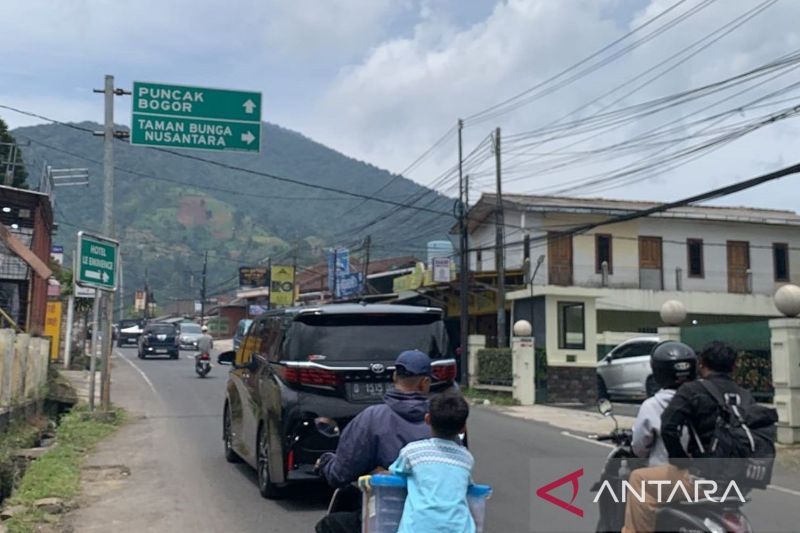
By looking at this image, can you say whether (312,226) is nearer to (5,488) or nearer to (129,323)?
(129,323)

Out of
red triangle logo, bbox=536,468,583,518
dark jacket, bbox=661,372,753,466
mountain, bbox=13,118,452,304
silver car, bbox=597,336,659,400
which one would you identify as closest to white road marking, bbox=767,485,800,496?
red triangle logo, bbox=536,468,583,518

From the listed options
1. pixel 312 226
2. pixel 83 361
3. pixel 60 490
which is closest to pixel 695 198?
pixel 60 490

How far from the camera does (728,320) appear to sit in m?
37.2

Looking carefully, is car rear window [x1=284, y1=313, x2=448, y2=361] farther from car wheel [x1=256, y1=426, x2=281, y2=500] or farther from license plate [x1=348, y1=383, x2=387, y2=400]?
car wheel [x1=256, y1=426, x2=281, y2=500]

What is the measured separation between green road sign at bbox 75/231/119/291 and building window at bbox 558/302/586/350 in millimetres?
13344

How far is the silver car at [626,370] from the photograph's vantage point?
73.4 ft

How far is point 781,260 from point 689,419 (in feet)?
125

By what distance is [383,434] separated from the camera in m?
4.41

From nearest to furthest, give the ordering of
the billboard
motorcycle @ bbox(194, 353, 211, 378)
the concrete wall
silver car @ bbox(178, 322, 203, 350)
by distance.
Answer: the concrete wall
motorcycle @ bbox(194, 353, 211, 378)
silver car @ bbox(178, 322, 203, 350)
the billboard

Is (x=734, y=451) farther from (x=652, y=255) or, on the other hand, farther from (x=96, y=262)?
(x=652, y=255)

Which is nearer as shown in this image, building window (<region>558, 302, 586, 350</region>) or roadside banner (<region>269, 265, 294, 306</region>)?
building window (<region>558, 302, 586, 350</region>)

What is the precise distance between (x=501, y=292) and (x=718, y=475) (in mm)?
24168

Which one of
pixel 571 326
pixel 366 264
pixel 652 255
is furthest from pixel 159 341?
pixel 652 255

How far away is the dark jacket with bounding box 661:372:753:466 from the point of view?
393 centimetres
